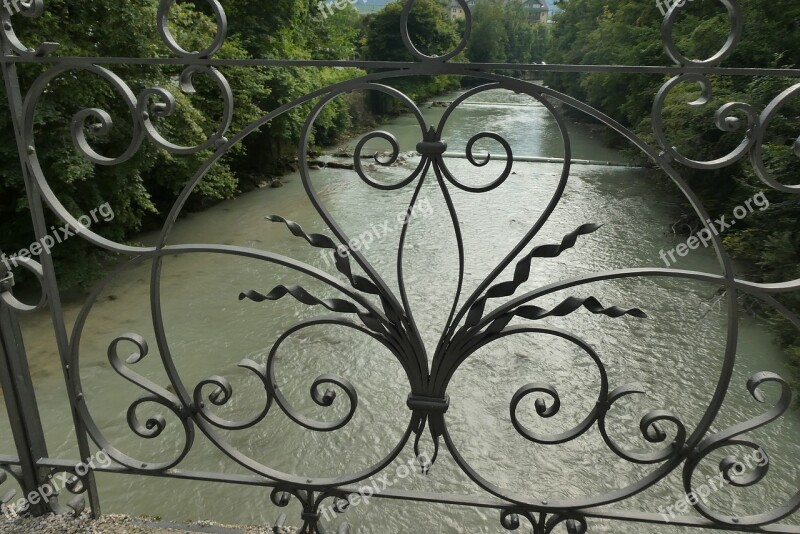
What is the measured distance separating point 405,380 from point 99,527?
2586mm

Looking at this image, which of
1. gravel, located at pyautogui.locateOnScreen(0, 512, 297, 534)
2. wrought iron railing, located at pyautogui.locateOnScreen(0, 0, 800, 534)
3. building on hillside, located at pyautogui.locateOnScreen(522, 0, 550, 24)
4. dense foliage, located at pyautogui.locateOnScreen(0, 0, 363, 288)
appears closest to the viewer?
wrought iron railing, located at pyautogui.locateOnScreen(0, 0, 800, 534)

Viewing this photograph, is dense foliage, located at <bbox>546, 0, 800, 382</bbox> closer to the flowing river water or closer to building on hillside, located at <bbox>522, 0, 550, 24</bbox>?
the flowing river water

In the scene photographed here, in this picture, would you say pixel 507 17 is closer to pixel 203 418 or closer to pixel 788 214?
pixel 788 214

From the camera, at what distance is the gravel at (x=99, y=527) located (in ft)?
4.47

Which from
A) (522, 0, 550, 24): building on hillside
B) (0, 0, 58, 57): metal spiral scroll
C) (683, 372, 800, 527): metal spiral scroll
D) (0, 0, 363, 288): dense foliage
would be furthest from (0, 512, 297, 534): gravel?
(522, 0, 550, 24): building on hillside

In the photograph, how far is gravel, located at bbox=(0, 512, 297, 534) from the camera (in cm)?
136

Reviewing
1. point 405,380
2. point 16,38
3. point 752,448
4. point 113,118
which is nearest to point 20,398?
point 16,38

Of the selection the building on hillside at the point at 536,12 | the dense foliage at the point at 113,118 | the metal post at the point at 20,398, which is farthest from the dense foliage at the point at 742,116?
the building on hillside at the point at 536,12

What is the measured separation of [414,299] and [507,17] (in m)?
33.6

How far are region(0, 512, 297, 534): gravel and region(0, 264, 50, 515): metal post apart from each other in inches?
1.4

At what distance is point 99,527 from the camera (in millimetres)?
1397

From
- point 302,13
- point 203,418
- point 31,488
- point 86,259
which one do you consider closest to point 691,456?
point 203,418

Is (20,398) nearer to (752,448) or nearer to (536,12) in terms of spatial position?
(752,448)

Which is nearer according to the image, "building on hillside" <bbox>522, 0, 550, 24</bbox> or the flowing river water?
the flowing river water
